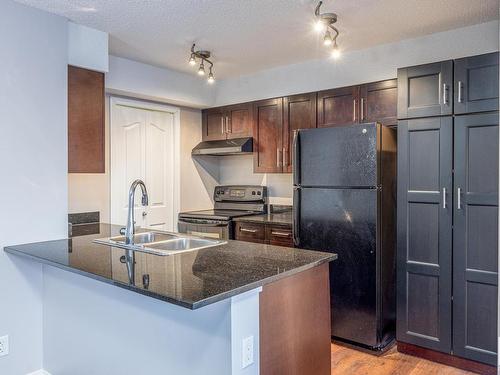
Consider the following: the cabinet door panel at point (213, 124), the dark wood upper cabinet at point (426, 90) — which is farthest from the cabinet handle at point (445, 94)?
the cabinet door panel at point (213, 124)

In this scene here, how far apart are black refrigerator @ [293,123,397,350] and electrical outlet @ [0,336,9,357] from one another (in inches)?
83.1

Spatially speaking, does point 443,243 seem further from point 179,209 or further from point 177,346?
point 179,209

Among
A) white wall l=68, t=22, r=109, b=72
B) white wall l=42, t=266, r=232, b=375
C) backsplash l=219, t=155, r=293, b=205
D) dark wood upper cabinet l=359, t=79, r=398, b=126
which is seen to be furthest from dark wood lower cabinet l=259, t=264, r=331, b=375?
backsplash l=219, t=155, r=293, b=205

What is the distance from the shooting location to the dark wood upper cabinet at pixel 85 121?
274cm

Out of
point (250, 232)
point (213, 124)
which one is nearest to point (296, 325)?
point (250, 232)

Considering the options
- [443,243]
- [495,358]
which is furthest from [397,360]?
[443,243]

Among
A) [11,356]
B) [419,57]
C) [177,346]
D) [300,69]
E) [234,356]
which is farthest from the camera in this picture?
[300,69]

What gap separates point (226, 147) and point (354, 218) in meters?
1.66

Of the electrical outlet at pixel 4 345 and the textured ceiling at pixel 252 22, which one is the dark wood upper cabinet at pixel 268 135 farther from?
the electrical outlet at pixel 4 345

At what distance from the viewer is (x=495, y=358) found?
2566mm

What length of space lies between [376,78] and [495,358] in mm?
2198

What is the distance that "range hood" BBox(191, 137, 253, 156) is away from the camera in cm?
405

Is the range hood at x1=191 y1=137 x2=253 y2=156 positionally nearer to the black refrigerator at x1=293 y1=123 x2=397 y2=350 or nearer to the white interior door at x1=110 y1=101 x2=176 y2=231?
the white interior door at x1=110 y1=101 x2=176 y2=231

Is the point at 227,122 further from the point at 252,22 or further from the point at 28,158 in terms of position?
the point at 28,158
